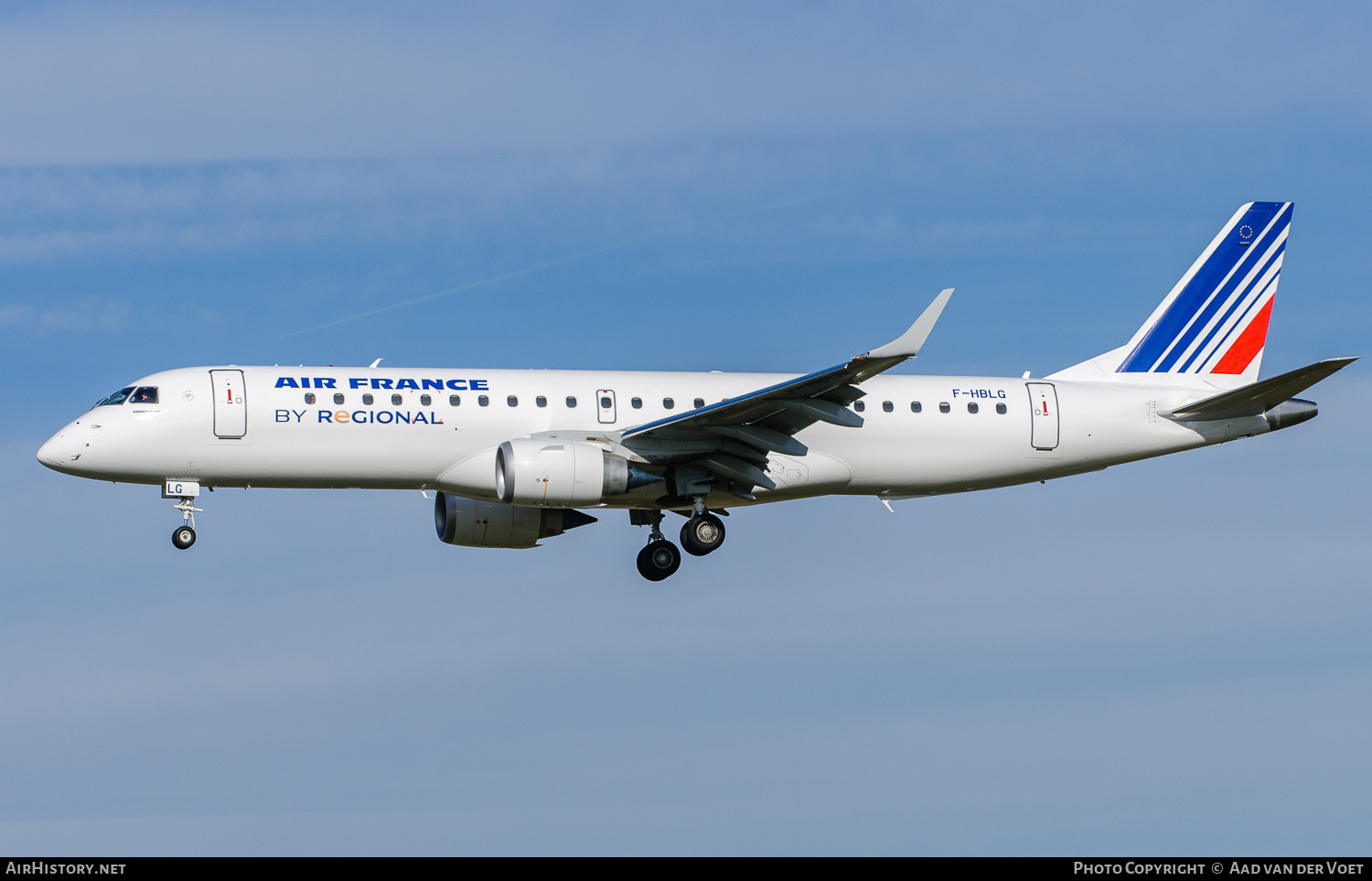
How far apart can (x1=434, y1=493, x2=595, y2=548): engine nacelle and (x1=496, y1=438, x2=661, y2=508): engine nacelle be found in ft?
12.4

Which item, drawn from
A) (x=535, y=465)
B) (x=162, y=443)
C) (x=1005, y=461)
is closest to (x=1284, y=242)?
(x=1005, y=461)

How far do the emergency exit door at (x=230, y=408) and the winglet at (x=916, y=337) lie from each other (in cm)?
1297

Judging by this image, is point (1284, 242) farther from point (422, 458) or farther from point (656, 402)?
point (422, 458)

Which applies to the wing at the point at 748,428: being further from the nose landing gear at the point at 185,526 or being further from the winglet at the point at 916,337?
the nose landing gear at the point at 185,526

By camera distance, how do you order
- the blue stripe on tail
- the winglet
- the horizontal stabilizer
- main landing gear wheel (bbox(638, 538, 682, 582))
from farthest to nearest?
the blue stripe on tail → main landing gear wheel (bbox(638, 538, 682, 582)) → the horizontal stabilizer → the winglet

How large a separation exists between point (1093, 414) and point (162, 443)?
20.8 metres

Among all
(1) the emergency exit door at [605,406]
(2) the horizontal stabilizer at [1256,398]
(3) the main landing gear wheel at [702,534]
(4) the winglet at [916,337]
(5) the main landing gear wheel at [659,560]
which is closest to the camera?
(4) the winglet at [916,337]

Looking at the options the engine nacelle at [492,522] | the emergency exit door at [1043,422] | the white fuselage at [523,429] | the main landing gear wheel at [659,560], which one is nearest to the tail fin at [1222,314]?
the white fuselage at [523,429]

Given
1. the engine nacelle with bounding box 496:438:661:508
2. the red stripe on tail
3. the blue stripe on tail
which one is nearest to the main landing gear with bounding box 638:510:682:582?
the engine nacelle with bounding box 496:438:661:508

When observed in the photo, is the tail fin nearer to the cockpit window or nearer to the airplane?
the airplane

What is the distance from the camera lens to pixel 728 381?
38.1 metres

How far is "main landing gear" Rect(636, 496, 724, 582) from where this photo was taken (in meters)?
37.5

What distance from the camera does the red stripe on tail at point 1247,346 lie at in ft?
136

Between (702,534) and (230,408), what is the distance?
10523mm
